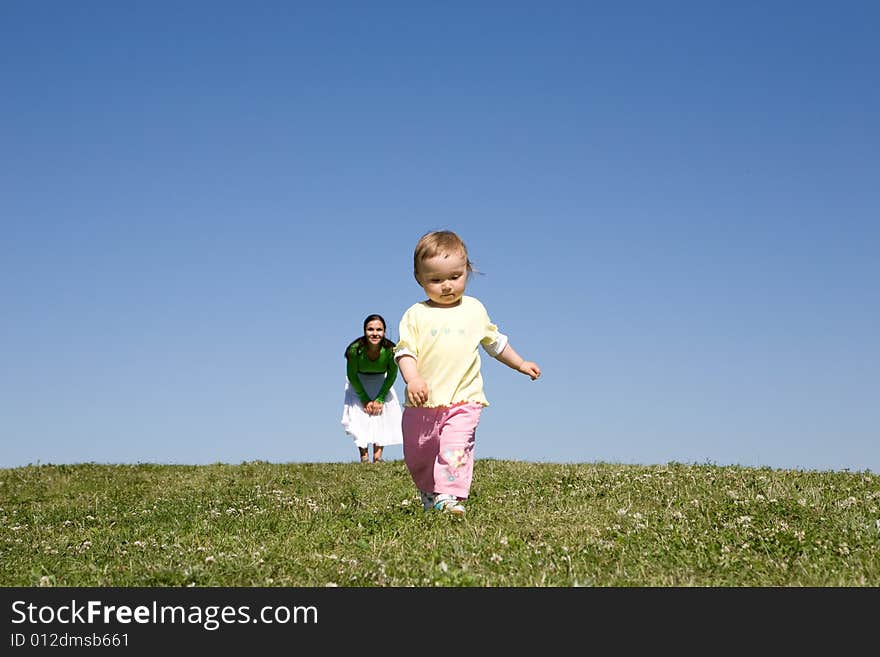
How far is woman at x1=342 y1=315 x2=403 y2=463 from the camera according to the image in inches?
931

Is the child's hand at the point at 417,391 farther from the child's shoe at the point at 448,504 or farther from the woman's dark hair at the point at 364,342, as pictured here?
the woman's dark hair at the point at 364,342

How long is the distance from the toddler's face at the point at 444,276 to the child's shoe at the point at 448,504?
2.63 m

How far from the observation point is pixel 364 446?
80.5ft

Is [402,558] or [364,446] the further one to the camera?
[364,446]

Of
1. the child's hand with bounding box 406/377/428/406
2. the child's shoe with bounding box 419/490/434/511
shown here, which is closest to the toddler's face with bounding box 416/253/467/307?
the child's hand with bounding box 406/377/428/406

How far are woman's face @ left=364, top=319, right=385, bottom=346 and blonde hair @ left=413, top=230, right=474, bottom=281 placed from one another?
11.6 metres

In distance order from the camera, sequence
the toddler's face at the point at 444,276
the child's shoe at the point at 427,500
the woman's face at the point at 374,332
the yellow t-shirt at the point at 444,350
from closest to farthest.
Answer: the toddler's face at the point at 444,276 → the yellow t-shirt at the point at 444,350 → the child's shoe at the point at 427,500 → the woman's face at the point at 374,332

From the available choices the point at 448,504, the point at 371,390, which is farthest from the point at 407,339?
the point at 371,390

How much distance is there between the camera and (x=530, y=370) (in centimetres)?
1240

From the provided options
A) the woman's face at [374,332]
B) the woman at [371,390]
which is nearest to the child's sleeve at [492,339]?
the woman at [371,390]

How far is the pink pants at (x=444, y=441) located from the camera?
38.4 feet
